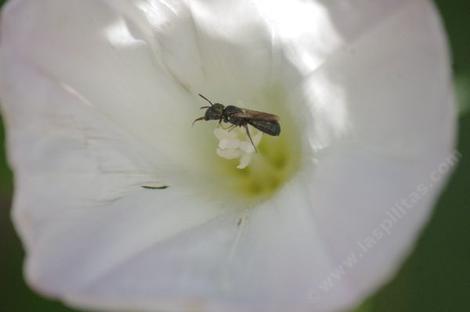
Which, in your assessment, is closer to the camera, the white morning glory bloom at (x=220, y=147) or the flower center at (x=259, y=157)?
the white morning glory bloom at (x=220, y=147)

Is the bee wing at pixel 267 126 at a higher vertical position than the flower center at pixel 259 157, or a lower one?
higher

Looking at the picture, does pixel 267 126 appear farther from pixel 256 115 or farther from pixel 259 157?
pixel 259 157

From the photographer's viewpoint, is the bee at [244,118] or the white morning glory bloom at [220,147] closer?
the white morning glory bloom at [220,147]

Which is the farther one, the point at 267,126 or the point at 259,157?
the point at 259,157

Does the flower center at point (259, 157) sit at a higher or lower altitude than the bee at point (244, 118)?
lower

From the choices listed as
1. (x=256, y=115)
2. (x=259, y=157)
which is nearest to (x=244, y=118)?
(x=256, y=115)

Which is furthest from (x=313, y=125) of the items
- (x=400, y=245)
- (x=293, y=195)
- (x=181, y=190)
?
(x=400, y=245)

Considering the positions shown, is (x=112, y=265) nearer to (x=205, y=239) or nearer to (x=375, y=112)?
(x=205, y=239)
